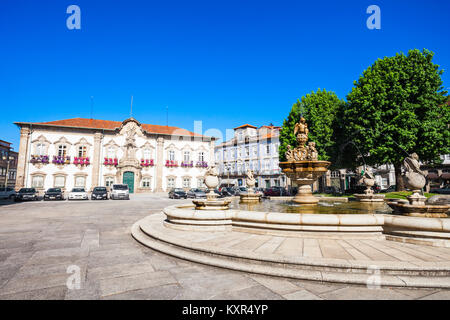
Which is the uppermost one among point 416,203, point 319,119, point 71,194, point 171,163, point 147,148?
point 319,119

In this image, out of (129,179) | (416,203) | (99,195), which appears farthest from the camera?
(129,179)

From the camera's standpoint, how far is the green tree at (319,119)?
26219 mm

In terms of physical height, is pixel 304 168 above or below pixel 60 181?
above

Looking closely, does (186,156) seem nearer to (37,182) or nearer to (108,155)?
(108,155)

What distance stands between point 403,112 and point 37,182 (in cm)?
4382

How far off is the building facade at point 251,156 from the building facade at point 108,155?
13.0 meters

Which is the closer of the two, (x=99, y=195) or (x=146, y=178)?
(x=99, y=195)

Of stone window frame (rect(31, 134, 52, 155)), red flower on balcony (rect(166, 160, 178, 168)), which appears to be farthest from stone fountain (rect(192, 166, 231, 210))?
stone window frame (rect(31, 134, 52, 155))

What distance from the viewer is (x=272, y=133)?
52.2m

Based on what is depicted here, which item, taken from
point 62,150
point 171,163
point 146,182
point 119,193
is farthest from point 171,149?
point 119,193

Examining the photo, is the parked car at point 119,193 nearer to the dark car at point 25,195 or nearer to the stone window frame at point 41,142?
the dark car at point 25,195

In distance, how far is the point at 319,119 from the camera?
26.7m

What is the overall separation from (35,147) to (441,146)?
46944 millimetres
